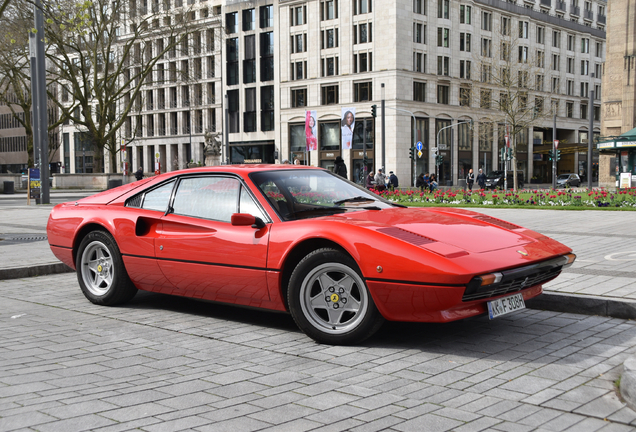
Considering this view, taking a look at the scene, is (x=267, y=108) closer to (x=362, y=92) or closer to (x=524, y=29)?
(x=362, y=92)

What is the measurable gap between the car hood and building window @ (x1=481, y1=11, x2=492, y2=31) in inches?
2610

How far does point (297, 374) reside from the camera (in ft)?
13.4

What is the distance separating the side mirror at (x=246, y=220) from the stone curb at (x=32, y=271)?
4499 millimetres

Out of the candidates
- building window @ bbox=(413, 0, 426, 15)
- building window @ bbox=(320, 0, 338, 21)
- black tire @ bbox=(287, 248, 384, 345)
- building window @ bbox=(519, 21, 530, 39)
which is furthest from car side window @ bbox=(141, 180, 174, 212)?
building window @ bbox=(519, 21, 530, 39)

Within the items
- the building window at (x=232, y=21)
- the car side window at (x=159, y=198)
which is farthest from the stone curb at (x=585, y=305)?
the building window at (x=232, y=21)

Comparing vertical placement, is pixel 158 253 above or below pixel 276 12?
below

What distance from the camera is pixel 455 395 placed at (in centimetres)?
364

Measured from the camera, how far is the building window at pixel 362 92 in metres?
60.2

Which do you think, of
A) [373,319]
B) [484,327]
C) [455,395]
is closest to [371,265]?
[373,319]

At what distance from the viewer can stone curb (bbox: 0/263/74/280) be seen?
8086 mm

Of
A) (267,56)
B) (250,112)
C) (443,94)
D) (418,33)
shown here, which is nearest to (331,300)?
(418,33)

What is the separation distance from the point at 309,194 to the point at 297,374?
6.19 ft

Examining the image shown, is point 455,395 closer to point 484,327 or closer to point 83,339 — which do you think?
point 484,327

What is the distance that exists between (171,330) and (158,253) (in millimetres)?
784
